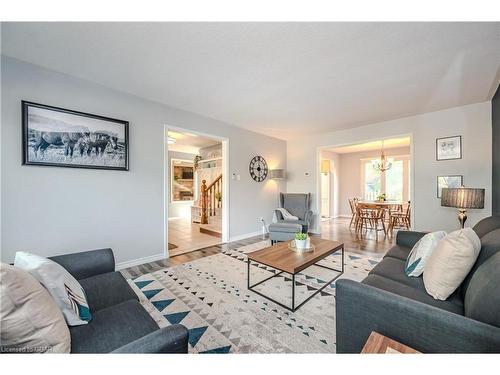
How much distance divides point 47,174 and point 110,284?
5.58ft

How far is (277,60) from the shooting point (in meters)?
2.11

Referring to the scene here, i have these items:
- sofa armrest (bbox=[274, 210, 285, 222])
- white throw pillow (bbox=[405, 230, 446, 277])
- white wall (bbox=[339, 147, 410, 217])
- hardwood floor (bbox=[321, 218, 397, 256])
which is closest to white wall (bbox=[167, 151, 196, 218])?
sofa armrest (bbox=[274, 210, 285, 222])

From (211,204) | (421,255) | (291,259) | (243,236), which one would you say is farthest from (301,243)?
(211,204)

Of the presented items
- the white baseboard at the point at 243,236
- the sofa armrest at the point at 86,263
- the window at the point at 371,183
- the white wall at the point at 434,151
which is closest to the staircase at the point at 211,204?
the white baseboard at the point at 243,236

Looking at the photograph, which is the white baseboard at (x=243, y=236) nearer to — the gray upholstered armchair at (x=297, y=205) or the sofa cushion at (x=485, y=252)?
the gray upholstered armchair at (x=297, y=205)

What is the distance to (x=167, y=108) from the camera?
11.0ft

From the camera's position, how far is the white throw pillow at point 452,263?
119 cm

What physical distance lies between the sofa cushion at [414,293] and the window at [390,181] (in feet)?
20.3

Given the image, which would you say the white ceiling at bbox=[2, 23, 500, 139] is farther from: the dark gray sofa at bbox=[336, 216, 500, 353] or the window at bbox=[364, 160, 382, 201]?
the window at bbox=[364, 160, 382, 201]

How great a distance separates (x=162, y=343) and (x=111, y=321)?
52 cm

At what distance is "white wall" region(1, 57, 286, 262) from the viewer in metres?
2.12

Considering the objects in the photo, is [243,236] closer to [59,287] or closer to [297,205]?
[297,205]

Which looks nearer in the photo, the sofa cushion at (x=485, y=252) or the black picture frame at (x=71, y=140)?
the sofa cushion at (x=485, y=252)

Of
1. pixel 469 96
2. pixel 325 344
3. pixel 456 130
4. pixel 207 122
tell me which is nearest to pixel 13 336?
pixel 325 344
